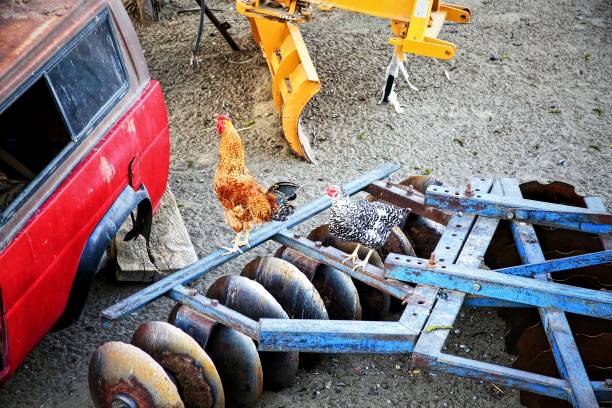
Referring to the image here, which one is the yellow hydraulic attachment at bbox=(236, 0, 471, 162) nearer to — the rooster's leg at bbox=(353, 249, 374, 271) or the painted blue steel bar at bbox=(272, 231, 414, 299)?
the painted blue steel bar at bbox=(272, 231, 414, 299)

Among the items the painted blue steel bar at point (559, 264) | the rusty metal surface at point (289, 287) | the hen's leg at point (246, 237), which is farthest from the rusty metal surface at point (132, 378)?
the painted blue steel bar at point (559, 264)

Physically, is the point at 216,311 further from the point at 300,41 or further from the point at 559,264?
the point at 300,41

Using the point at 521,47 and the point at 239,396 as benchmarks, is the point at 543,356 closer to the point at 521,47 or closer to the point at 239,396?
the point at 239,396

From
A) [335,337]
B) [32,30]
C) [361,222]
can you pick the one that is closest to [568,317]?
[361,222]

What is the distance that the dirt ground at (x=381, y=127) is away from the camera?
3896 millimetres

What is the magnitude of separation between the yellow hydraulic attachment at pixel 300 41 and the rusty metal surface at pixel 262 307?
234 cm

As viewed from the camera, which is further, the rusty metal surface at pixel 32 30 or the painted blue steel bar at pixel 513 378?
the rusty metal surface at pixel 32 30

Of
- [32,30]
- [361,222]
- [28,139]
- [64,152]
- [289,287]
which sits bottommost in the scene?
[289,287]

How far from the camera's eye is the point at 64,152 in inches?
141

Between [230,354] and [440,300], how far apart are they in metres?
1.06

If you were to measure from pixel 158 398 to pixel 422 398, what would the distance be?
1.48 meters

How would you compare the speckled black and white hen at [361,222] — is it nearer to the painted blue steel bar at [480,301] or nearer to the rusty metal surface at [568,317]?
the painted blue steel bar at [480,301]

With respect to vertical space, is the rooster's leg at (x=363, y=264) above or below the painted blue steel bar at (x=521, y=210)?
below

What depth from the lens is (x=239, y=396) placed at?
349 cm
